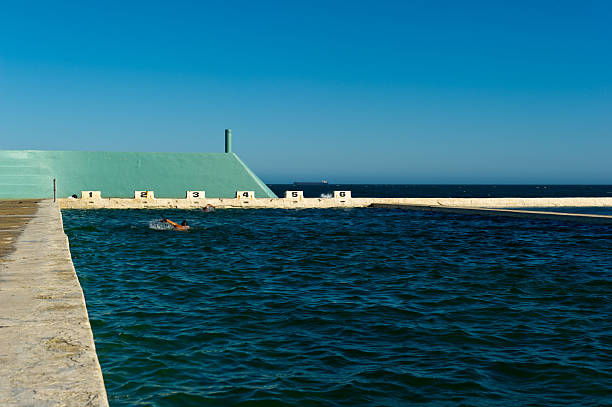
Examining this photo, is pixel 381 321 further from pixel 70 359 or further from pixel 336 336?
pixel 70 359

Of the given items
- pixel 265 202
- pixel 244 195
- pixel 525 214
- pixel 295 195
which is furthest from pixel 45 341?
pixel 295 195

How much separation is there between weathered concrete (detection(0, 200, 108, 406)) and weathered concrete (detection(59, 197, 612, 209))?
35864mm

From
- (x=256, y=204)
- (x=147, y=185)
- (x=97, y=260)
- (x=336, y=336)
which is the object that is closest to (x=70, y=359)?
(x=336, y=336)

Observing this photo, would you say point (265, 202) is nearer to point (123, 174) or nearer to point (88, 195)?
point (88, 195)

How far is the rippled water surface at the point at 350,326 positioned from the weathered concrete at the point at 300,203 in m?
25.4

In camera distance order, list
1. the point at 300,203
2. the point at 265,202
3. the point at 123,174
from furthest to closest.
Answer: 1. the point at 123,174
2. the point at 300,203
3. the point at 265,202

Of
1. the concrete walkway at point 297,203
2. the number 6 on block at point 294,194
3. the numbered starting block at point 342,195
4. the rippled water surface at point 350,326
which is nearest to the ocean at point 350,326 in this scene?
the rippled water surface at point 350,326

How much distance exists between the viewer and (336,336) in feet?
26.6

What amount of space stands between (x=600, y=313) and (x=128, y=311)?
346 inches

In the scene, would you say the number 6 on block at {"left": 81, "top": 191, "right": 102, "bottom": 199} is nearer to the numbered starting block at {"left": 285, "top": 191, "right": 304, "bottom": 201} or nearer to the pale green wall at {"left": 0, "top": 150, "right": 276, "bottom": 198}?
the pale green wall at {"left": 0, "top": 150, "right": 276, "bottom": 198}

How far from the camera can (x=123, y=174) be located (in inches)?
2057

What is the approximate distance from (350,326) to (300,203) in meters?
39.8

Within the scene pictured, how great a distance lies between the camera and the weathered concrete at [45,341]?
3650 millimetres

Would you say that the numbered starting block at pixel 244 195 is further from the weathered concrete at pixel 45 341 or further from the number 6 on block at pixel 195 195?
the weathered concrete at pixel 45 341
